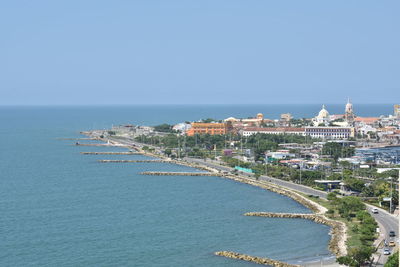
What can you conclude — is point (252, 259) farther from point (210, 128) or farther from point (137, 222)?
point (210, 128)

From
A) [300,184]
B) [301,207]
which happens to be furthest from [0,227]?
[300,184]

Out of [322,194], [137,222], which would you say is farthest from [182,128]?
[137,222]

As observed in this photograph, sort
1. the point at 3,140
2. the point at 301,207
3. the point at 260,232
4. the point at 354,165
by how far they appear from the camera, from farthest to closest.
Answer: the point at 3,140
the point at 354,165
the point at 301,207
the point at 260,232

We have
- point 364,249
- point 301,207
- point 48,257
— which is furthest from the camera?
point 301,207

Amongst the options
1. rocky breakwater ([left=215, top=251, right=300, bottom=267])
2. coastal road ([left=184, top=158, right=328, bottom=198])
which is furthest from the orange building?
rocky breakwater ([left=215, top=251, right=300, bottom=267])

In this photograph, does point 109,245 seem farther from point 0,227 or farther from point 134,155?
point 134,155
